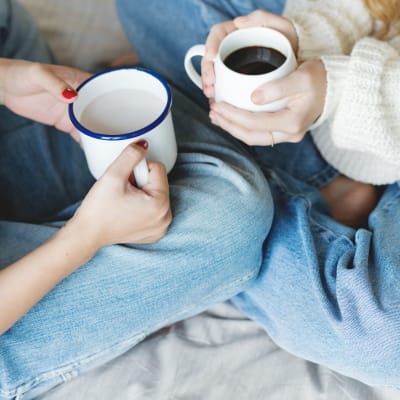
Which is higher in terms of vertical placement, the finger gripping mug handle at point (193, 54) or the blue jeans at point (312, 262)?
the finger gripping mug handle at point (193, 54)

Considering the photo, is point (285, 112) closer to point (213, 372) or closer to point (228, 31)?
point (228, 31)

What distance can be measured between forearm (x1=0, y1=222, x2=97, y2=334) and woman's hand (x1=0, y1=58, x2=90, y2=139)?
0.62 feet

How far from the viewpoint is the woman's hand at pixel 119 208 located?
0.65 metres

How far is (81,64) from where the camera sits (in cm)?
117

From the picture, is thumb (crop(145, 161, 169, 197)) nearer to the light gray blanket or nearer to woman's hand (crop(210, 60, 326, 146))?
woman's hand (crop(210, 60, 326, 146))

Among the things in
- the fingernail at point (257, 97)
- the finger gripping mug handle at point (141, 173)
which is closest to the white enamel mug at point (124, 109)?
the finger gripping mug handle at point (141, 173)

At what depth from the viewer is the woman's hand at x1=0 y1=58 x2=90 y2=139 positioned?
0.74 m

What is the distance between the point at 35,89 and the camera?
773mm

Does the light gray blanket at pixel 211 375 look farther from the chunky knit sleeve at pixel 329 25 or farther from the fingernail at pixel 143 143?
the chunky knit sleeve at pixel 329 25

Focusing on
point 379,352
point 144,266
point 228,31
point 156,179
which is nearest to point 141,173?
point 156,179

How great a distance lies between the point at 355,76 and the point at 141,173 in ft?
1.00

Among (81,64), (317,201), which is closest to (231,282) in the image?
(317,201)

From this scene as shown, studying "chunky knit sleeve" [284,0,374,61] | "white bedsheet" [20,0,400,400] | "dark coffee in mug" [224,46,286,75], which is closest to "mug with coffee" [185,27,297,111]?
"dark coffee in mug" [224,46,286,75]

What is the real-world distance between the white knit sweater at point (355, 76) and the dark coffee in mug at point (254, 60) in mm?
81
